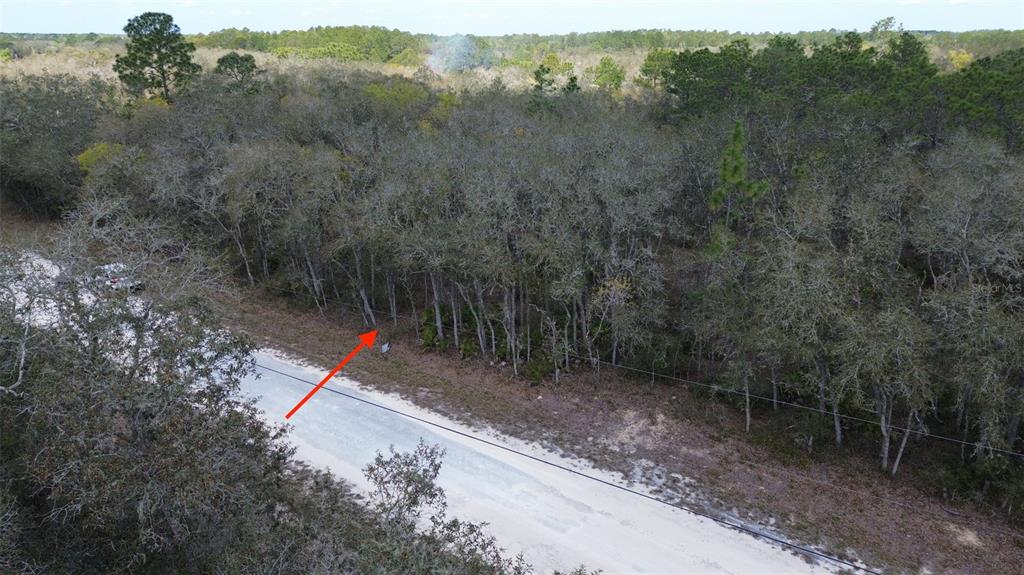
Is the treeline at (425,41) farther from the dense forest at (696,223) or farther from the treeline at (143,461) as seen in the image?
the treeline at (143,461)

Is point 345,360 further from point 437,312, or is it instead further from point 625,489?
point 625,489

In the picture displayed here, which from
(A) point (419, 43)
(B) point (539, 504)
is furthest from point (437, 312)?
(A) point (419, 43)

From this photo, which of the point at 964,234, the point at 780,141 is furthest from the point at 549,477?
the point at 780,141

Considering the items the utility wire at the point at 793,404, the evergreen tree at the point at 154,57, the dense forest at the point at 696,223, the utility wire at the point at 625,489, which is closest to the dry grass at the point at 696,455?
the utility wire at the point at 625,489

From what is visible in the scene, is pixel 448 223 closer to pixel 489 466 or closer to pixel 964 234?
pixel 489 466

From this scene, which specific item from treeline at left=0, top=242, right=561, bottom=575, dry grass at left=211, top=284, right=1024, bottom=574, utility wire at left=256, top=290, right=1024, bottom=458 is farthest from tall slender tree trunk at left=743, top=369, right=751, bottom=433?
treeline at left=0, top=242, right=561, bottom=575

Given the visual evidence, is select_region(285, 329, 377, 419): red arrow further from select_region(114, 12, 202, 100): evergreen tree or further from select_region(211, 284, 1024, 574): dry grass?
select_region(114, 12, 202, 100): evergreen tree
